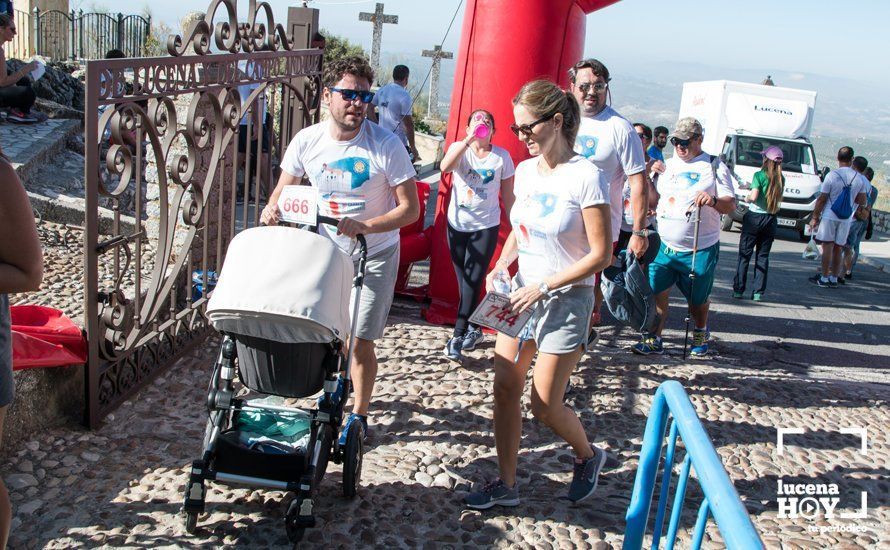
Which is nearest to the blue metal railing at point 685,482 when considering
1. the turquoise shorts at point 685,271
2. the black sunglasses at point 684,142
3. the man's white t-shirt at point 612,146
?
the man's white t-shirt at point 612,146

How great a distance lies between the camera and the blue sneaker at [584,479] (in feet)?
13.6

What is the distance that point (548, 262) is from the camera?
3816 millimetres

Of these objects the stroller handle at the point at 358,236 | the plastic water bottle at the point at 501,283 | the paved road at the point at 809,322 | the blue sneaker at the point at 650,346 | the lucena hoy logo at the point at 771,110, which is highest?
the lucena hoy logo at the point at 771,110

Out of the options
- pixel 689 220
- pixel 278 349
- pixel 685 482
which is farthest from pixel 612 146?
pixel 685 482

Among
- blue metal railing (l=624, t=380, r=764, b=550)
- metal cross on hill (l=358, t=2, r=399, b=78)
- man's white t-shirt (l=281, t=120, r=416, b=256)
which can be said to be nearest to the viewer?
blue metal railing (l=624, t=380, r=764, b=550)

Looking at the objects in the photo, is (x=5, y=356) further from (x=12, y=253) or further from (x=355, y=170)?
(x=355, y=170)

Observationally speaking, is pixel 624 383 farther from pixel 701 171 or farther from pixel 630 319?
pixel 701 171

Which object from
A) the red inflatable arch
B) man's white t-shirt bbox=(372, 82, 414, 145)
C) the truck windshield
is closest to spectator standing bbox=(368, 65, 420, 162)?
man's white t-shirt bbox=(372, 82, 414, 145)

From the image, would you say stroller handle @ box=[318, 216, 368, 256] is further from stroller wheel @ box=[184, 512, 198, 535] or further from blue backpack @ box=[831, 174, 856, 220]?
blue backpack @ box=[831, 174, 856, 220]

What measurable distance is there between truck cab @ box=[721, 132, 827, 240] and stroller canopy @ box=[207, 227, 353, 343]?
15.4m

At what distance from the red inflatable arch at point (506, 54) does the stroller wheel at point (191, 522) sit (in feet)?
12.1

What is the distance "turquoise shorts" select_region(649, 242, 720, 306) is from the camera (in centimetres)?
695

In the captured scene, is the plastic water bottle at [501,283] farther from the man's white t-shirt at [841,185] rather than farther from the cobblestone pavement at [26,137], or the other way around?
the man's white t-shirt at [841,185]

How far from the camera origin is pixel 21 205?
2467 millimetres
